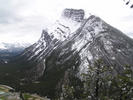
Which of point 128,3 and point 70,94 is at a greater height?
point 128,3

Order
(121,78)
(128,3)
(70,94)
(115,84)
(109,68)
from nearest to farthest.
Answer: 1. (128,3)
2. (121,78)
3. (115,84)
4. (109,68)
5. (70,94)

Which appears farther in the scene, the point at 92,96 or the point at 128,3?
the point at 92,96

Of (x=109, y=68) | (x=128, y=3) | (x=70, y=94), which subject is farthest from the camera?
(x=70, y=94)

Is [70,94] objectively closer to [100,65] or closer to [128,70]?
[100,65]

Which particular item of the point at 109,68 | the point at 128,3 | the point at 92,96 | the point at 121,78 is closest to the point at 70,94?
the point at 92,96

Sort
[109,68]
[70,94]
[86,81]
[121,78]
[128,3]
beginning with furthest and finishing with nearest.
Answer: [70,94] → [86,81] → [109,68] → [121,78] → [128,3]

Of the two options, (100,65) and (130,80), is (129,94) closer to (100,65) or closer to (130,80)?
(130,80)

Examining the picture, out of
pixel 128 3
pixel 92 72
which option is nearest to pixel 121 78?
pixel 92 72

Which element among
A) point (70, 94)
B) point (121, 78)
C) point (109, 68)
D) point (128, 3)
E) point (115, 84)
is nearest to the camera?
point (128, 3)

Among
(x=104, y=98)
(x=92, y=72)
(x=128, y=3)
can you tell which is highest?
(x=128, y=3)
